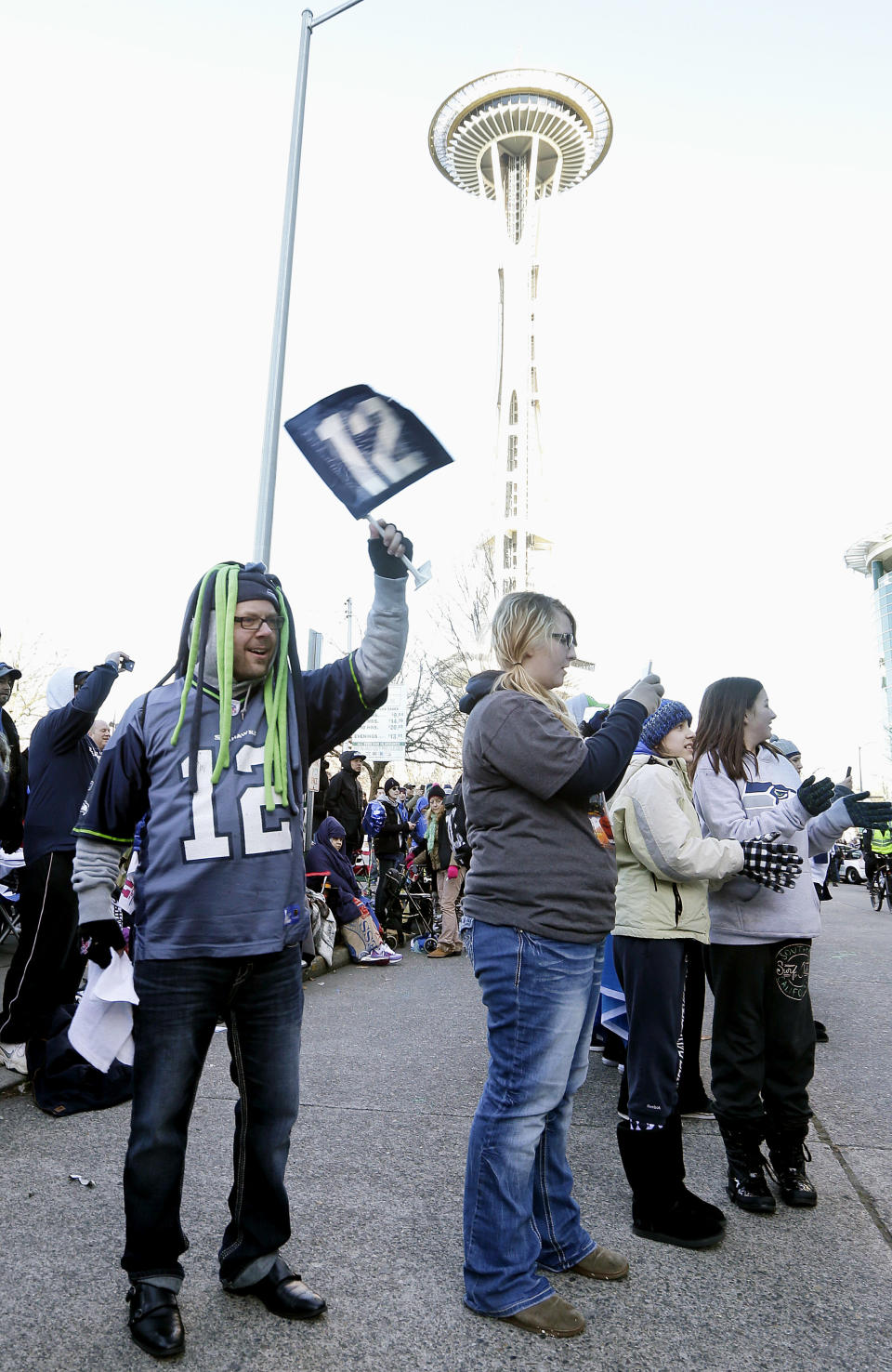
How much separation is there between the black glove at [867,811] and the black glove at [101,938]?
8.63 feet

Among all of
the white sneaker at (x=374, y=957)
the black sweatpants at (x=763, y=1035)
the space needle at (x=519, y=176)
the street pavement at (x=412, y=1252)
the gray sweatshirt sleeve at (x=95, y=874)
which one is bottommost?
the street pavement at (x=412, y=1252)

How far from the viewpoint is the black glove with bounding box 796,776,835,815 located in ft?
11.9

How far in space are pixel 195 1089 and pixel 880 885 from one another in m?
20.9

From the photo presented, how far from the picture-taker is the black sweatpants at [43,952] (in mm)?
4898

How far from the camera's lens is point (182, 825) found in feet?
9.20

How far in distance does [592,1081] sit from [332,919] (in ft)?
14.0

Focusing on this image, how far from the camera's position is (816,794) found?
364 centimetres

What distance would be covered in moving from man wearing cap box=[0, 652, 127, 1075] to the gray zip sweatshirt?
299 cm

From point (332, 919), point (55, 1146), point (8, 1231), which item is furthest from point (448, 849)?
point (8, 1231)

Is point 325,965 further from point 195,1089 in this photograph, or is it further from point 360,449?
point 360,449

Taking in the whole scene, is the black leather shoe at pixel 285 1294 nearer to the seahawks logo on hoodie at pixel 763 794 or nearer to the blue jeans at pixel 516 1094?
the blue jeans at pixel 516 1094

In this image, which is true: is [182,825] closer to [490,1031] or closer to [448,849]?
[490,1031]

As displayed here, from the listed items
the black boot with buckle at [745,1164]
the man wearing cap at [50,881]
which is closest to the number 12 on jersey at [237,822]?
the black boot with buckle at [745,1164]

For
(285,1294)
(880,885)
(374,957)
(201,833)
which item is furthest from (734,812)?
(880,885)
